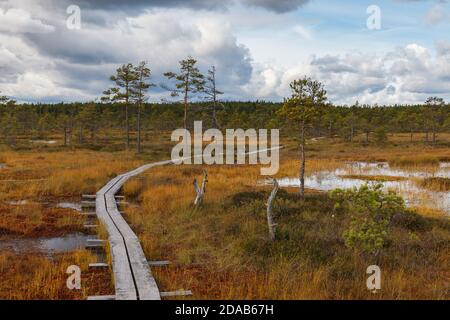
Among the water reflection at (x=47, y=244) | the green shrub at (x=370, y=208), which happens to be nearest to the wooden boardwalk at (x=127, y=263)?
the water reflection at (x=47, y=244)

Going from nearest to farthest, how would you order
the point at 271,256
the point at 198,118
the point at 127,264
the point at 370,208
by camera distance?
the point at 127,264 → the point at 370,208 → the point at 271,256 → the point at 198,118

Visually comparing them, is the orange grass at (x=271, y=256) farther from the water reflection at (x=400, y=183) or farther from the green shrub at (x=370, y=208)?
the water reflection at (x=400, y=183)

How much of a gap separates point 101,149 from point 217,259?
42.1 meters

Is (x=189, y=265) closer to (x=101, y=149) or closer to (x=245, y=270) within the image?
(x=245, y=270)

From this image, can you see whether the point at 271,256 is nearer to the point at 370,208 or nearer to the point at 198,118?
the point at 370,208

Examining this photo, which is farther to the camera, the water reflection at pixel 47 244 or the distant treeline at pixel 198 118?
the distant treeline at pixel 198 118

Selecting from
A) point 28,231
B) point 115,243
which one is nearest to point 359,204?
point 115,243

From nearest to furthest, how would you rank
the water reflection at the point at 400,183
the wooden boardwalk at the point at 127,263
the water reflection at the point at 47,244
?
the wooden boardwalk at the point at 127,263
the water reflection at the point at 47,244
the water reflection at the point at 400,183

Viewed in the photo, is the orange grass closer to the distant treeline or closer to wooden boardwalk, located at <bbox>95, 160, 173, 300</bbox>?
wooden boardwalk, located at <bbox>95, 160, 173, 300</bbox>

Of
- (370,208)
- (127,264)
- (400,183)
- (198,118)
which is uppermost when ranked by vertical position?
(198,118)

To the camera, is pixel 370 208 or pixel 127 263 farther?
pixel 370 208

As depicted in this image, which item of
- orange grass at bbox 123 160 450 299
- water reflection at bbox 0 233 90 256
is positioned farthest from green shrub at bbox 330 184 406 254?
water reflection at bbox 0 233 90 256

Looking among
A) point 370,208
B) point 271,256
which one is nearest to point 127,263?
point 271,256

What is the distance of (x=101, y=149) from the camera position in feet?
159
